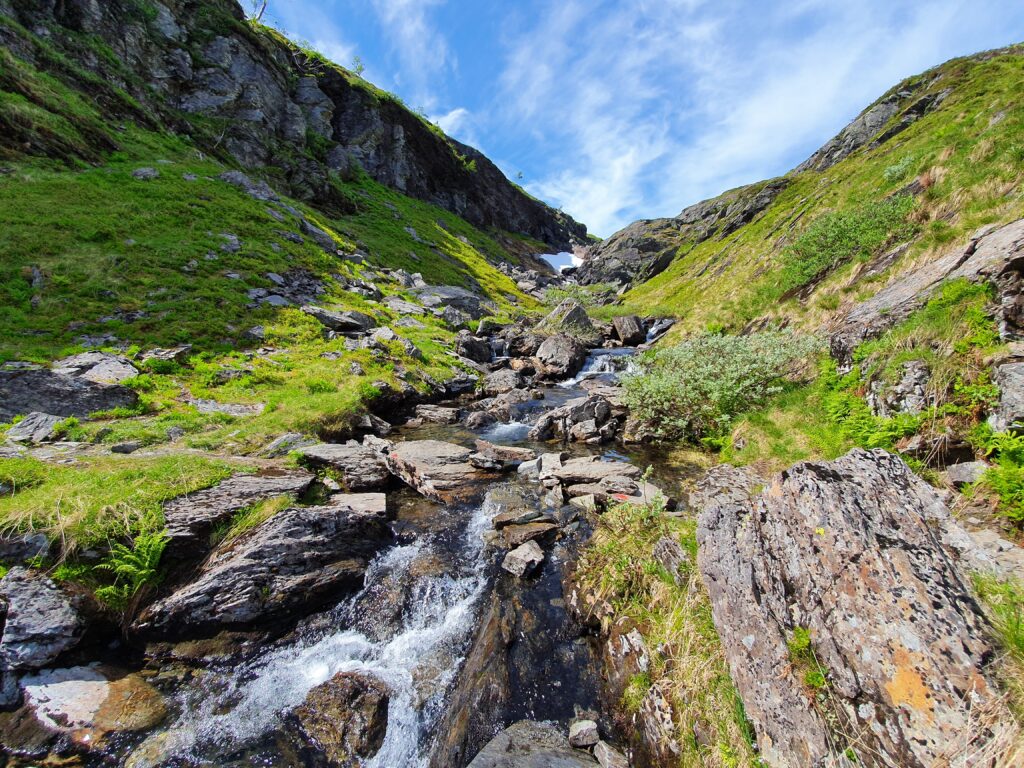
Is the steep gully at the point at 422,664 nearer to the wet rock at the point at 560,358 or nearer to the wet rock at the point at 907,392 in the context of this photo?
the wet rock at the point at 907,392

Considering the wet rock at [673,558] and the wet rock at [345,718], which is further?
the wet rock at [673,558]

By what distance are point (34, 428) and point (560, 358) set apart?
26.7m

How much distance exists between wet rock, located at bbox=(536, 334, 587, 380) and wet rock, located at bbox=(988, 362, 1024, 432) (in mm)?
23581

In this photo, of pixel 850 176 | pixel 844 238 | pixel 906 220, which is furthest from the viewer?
pixel 850 176

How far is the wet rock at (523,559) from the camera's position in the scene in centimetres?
875

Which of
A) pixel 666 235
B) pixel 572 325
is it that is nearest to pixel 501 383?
pixel 572 325

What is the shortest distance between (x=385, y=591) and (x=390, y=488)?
4204mm

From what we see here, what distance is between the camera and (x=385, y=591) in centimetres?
842

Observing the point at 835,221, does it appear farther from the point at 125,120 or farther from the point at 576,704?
the point at 125,120

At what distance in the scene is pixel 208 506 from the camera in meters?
8.25

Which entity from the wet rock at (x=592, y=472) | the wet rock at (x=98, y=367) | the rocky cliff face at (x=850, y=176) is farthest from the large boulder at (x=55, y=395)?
the rocky cliff face at (x=850, y=176)

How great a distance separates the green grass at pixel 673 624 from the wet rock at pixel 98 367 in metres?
17.7

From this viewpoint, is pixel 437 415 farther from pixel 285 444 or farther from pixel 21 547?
pixel 21 547

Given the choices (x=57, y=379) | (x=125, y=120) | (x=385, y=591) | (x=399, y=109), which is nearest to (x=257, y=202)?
(x=125, y=120)
